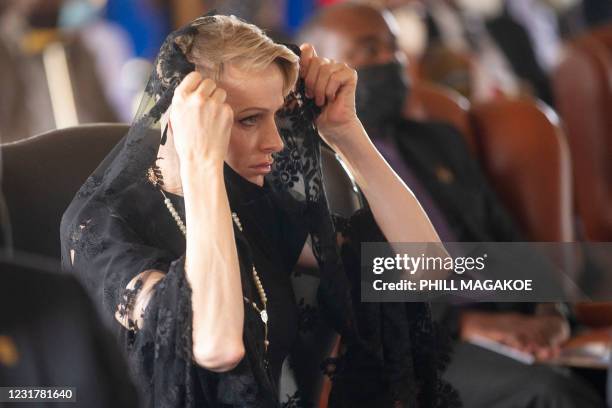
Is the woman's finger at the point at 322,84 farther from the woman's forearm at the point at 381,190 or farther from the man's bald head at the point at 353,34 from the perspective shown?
the man's bald head at the point at 353,34

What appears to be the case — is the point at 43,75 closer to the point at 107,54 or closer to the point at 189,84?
the point at 107,54

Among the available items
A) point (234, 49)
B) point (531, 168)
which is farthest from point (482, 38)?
point (234, 49)

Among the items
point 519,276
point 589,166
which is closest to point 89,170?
point 519,276

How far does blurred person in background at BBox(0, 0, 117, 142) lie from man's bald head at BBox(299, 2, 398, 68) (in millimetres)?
488

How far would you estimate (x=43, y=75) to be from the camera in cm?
221

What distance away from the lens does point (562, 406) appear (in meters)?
1.53

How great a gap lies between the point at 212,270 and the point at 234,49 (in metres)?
0.22

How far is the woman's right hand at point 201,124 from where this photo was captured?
95 centimetres

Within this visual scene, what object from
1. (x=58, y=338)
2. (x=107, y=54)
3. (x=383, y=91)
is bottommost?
(x=58, y=338)

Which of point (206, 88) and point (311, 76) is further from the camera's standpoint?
point (311, 76)

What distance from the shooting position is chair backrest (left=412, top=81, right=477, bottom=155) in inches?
71.2

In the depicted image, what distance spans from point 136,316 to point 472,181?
2.95 feet

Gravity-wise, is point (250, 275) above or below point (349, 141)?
below

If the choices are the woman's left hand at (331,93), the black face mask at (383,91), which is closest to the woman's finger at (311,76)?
the woman's left hand at (331,93)
